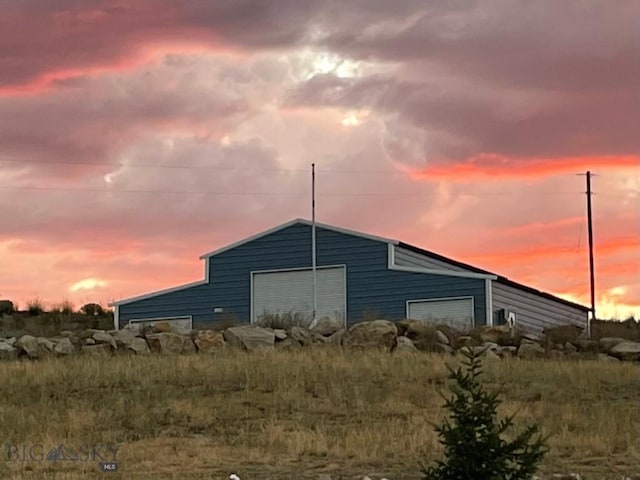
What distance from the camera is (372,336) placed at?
27984 mm

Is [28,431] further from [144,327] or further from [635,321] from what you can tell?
[635,321]

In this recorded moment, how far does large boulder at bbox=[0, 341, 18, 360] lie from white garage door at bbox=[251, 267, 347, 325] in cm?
998

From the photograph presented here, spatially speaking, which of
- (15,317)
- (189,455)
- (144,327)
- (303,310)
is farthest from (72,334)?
(15,317)

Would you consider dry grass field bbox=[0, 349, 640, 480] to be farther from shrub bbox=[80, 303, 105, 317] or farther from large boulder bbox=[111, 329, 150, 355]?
shrub bbox=[80, 303, 105, 317]

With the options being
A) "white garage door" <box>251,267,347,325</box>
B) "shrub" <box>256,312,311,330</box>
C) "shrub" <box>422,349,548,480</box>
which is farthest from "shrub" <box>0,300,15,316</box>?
"shrub" <box>422,349,548,480</box>

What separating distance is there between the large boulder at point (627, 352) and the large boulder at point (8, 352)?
14.1m

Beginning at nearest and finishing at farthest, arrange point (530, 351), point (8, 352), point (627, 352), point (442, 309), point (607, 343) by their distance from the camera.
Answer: point (8, 352) → point (530, 351) → point (627, 352) → point (607, 343) → point (442, 309)

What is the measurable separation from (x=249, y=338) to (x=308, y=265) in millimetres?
9612

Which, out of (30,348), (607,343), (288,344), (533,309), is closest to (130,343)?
(30,348)

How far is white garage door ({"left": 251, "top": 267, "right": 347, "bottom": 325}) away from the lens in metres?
36.6

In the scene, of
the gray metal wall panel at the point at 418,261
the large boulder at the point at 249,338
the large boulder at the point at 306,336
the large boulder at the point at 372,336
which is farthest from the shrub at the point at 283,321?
the gray metal wall panel at the point at 418,261

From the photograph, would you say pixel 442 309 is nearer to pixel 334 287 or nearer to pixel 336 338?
pixel 334 287

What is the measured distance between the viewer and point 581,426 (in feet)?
61.1

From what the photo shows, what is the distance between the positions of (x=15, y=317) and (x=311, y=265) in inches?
628
